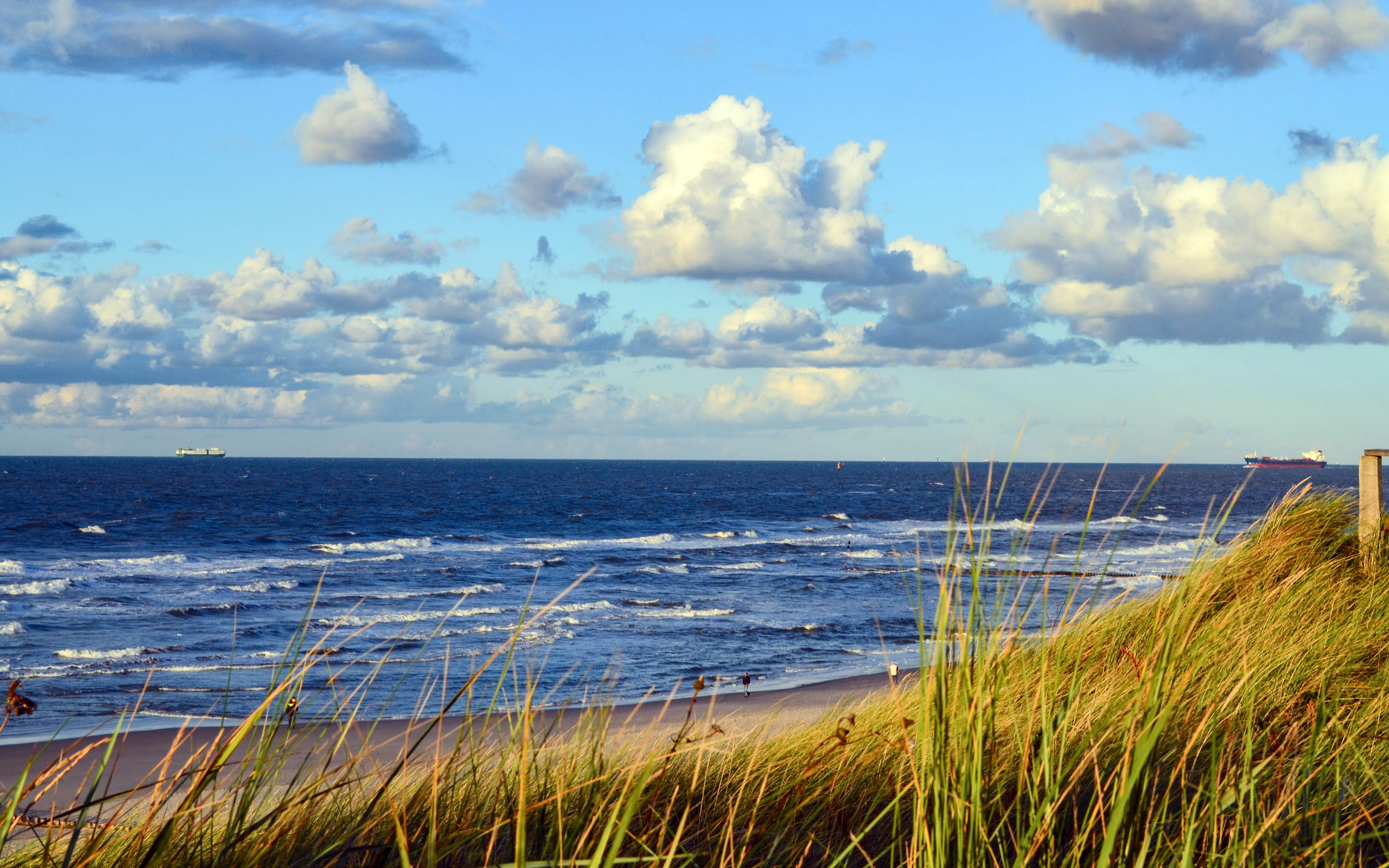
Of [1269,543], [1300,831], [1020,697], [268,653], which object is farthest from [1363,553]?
[268,653]

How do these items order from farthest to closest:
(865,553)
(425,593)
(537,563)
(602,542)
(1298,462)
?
(1298,462)
(602,542)
(865,553)
(537,563)
(425,593)

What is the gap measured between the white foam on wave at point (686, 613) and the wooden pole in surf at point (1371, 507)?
1377cm

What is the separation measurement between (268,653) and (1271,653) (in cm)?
1535

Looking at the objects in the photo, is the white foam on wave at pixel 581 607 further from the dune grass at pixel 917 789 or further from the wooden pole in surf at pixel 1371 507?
the dune grass at pixel 917 789

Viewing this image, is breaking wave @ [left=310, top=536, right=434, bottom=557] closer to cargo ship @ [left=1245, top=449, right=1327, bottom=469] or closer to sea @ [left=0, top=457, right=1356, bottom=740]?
sea @ [left=0, top=457, right=1356, bottom=740]

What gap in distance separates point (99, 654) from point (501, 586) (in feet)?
36.0

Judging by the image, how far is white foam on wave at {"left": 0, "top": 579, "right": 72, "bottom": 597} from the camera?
24359mm

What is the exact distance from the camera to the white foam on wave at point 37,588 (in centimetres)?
2436

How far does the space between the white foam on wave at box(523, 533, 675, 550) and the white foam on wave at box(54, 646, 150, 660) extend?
2268 cm

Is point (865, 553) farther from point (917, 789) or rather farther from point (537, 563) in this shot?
point (917, 789)

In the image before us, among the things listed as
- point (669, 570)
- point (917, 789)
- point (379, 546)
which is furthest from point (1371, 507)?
point (379, 546)

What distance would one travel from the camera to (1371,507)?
30.3ft

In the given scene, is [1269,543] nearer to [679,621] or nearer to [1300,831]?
[1300,831]

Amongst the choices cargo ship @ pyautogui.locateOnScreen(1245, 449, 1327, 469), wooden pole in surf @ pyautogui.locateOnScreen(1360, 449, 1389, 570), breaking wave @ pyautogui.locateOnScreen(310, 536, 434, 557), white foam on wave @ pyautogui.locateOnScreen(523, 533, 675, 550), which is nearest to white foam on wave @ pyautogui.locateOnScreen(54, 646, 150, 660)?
wooden pole in surf @ pyautogui.locateOnScreen(1360, 449, 1389, 570)
